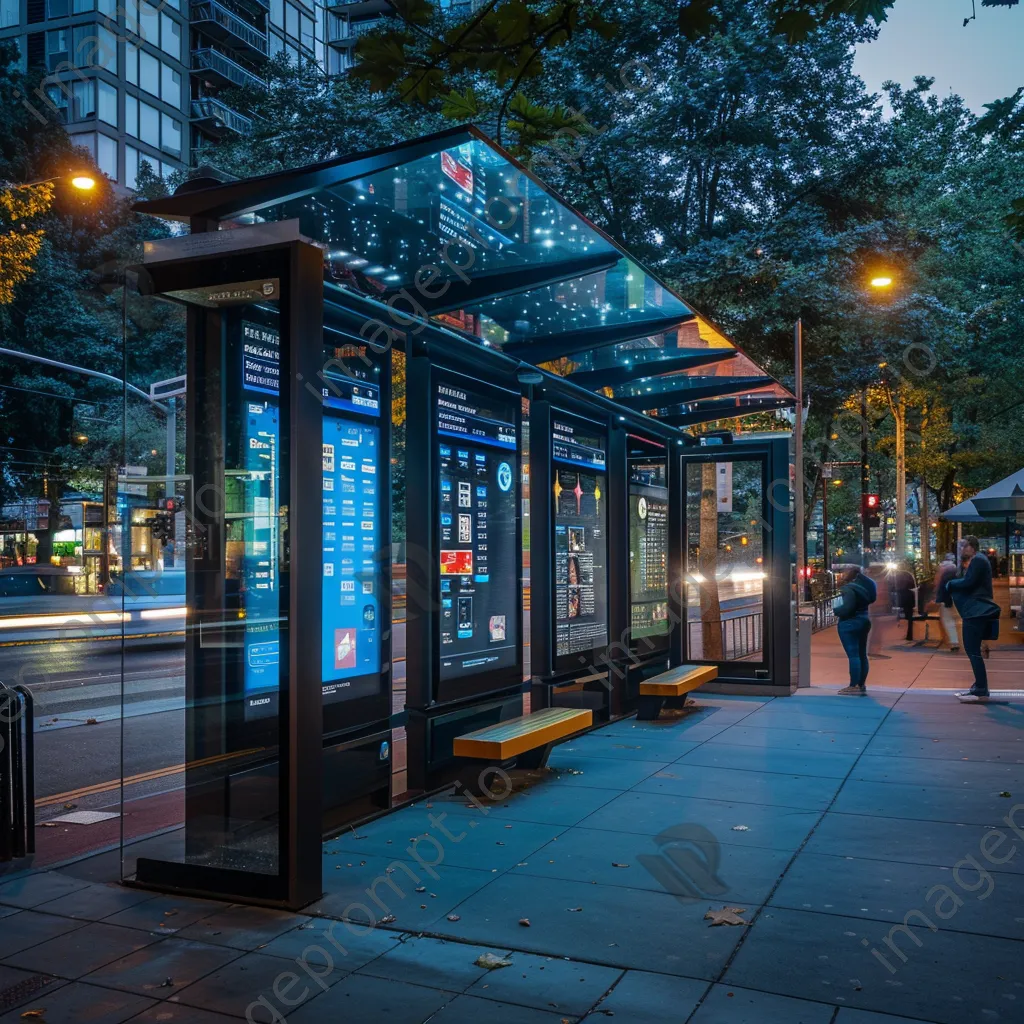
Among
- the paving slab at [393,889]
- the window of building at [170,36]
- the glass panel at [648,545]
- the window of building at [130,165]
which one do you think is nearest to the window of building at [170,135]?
the window of building at [130,165]

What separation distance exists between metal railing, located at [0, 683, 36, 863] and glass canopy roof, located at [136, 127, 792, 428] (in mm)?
2790

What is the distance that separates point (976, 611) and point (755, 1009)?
9.17 m

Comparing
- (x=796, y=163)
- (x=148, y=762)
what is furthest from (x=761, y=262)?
(x=148, y=762)

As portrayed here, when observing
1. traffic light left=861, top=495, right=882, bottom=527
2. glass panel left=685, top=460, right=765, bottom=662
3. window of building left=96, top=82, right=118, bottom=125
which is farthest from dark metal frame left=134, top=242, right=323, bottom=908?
window of building left=96, top=82, right=118, bottom=125

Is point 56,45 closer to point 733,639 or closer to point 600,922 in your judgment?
point 733,639

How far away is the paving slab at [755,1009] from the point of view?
3664 millimetres

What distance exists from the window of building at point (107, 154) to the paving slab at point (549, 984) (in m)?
49.0

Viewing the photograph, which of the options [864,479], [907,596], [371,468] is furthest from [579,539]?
[864,479]

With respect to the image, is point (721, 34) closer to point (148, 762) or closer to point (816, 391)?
point (816, 391)

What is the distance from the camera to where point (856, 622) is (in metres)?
12.6

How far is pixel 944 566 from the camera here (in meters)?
16.5

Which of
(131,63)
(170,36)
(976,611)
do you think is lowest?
(976,611)

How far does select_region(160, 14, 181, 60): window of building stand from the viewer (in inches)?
2046

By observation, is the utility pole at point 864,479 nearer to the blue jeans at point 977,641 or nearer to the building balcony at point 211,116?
the blue jeans at point 977,641
